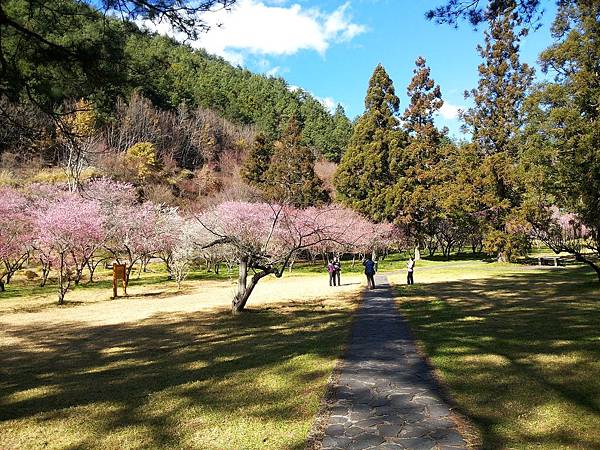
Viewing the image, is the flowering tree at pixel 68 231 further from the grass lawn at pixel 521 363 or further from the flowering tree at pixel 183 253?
the grass lawn at pixel 521 363

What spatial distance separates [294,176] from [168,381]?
137ft

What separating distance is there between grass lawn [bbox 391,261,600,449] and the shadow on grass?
2064mm

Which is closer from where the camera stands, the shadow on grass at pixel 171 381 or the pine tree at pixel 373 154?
the shadow on grass at pixel 171 381

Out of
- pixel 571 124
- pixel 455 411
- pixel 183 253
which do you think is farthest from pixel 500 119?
pixel 455 411

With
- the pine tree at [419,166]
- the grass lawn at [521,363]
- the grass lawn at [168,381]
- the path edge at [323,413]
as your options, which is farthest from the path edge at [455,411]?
the pine tree at [419,166]

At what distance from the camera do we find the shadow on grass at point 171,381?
193 inches

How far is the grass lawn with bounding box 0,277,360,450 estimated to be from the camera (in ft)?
15.8

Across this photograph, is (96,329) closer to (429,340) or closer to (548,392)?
(429,340)

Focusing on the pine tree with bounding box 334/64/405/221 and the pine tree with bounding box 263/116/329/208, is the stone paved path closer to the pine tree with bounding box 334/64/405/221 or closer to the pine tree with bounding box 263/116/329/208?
the pine tree with bounding box 334/64/405/221

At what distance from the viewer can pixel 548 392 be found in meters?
5.48

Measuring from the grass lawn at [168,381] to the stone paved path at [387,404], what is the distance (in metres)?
0.38

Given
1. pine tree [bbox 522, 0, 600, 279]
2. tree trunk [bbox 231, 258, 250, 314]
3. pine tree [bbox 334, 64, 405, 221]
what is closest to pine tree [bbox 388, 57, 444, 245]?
pine tree [bbox 334, 64, 405, 221]

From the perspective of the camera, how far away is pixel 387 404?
5324 mm

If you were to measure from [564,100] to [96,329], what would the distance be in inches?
780
